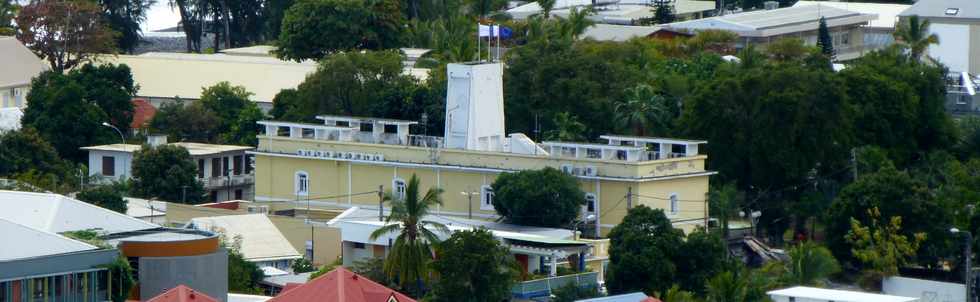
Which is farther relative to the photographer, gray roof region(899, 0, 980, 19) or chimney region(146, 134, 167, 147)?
gray roof region(899, 0, 980, 19)

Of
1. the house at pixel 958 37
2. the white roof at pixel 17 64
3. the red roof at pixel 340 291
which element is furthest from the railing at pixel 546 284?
the house at pixel 958 37

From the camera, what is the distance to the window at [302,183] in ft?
276

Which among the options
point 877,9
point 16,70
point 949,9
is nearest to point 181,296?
point 16,70

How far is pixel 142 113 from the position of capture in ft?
348

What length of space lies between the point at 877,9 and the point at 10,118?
55928 mm

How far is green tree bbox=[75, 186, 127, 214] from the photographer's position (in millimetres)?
77875

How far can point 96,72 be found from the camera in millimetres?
101875

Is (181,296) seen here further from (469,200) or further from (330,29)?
(330,29)

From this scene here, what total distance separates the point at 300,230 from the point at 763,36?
46.7 meters

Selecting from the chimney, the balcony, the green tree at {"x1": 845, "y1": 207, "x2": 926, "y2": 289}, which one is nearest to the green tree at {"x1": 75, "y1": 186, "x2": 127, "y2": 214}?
the balcony

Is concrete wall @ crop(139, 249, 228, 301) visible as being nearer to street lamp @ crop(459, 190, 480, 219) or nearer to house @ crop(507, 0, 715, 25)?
street lamp @ crop(459, 190, 480, 219)

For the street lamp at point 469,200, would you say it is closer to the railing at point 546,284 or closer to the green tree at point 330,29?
the railing at point 546,284

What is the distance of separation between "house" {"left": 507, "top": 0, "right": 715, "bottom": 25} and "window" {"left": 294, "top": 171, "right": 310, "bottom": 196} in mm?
43037

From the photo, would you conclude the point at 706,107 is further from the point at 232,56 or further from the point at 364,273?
the point at 232,56
